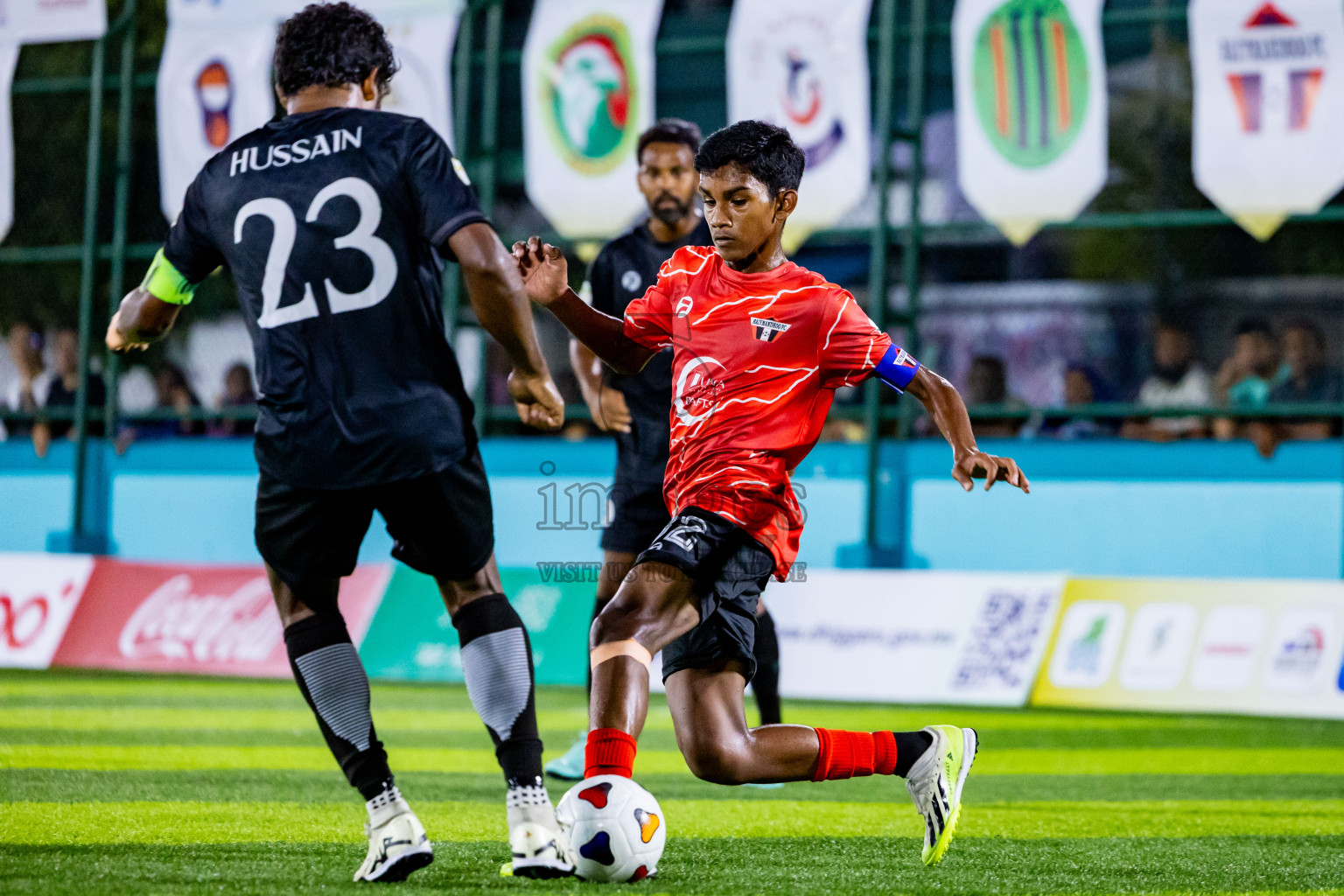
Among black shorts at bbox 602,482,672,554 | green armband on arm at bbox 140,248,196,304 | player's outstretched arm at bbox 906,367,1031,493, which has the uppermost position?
green armband on arm at bbox 140,248,196,304

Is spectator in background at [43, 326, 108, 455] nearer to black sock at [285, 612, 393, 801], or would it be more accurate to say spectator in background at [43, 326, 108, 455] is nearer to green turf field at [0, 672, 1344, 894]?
green turf field at [0, 672, 1344, 894]

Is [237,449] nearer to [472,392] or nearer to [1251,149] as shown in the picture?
[472,392]

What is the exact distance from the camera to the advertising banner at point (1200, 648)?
880 centimetres

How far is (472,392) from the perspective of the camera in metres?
12.8

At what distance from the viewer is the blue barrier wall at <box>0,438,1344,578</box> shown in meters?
11.1

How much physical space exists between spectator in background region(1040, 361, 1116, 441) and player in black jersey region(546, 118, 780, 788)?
6.22 meters

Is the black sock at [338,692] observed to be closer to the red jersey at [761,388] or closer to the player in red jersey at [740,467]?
the player in red jersey at [740,467]

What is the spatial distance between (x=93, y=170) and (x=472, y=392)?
4048 mm

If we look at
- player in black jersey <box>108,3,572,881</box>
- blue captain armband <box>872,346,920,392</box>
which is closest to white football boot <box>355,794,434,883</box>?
player in black jersey <box>108,3,572,881</box>

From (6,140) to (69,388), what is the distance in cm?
227

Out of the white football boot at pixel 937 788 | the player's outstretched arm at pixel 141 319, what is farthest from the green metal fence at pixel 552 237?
the player's outstretched arm at pixel 141 319

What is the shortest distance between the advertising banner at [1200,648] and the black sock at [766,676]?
→ 12.5ft

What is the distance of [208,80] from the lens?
43.4 feet

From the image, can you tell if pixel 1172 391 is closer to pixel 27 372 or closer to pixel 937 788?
pixel 937 788
